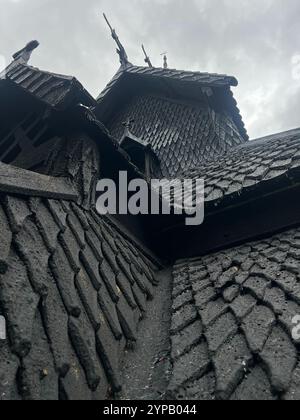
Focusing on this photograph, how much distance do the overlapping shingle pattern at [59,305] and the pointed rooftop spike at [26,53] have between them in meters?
2.62

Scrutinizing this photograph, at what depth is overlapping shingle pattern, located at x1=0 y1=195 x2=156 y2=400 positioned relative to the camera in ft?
4.38

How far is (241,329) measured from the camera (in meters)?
1.90

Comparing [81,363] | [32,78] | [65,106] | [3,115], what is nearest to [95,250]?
[81,363]

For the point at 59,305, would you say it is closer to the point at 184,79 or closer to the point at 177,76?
the point at 184,79

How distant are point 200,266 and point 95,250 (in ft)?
4.94

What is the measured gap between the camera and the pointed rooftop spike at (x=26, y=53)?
413 cm

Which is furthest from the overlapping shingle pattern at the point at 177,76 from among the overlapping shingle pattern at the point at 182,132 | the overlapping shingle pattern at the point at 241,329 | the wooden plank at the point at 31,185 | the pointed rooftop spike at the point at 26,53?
the wooden plank at the point at 31,185

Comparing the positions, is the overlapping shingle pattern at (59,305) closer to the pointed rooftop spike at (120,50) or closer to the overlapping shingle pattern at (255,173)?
the overlapping shingle pattern at (255,173)

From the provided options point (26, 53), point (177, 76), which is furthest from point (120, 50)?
point (26, 53)

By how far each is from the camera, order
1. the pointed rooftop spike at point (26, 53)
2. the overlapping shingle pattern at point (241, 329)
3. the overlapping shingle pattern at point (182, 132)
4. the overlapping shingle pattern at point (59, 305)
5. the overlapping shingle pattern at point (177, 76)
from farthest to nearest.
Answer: the overlapping shingle pattern at point (182, 132) < the overlapping shingle pattern at point (177, 76) < the pointed rooftop spike at point (26, 53) < the overlapping shingle pattern at point (241, 329) < the overlapping shingle pattern at point (59, 305)

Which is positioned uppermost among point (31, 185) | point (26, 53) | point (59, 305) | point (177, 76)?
point (177, 76)

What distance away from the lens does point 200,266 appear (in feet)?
11.8

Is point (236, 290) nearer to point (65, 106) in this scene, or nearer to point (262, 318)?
point (262, 318)

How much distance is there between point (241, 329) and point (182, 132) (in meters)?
7.43
